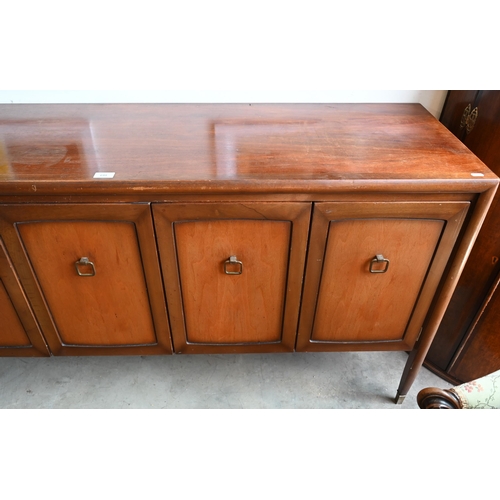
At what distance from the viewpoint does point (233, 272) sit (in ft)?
3.19

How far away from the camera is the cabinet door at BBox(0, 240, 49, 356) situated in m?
0.97

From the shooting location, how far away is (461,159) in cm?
92

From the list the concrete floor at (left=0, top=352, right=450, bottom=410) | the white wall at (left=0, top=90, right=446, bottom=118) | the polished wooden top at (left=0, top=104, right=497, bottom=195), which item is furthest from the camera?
the concrete floor at (left=0, top=352, right=450, bottom=410)

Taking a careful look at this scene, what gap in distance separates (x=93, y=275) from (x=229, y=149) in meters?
0.44

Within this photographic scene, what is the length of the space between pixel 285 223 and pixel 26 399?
1029 millimetres

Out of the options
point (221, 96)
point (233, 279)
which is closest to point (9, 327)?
point (233, 279)

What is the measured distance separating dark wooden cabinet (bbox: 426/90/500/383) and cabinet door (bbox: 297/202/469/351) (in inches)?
8.5

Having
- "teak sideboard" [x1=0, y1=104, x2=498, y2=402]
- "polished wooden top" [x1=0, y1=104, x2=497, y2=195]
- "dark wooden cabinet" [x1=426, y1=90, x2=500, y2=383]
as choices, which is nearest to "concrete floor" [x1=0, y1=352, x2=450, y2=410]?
"dark wooden cabinet" [x1=426, y1=90, x2=500, y2=383]

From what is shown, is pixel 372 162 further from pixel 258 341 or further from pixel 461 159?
pixel 258 341

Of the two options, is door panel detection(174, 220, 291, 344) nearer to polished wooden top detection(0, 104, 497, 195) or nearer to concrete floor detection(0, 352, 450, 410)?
polished wooden top detection(0, 104, 497, 195)

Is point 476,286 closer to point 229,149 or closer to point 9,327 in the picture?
point 229,149

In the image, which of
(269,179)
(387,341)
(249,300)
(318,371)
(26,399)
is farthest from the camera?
(318,371)

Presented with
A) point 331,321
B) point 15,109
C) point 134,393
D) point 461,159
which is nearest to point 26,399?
point 134,393

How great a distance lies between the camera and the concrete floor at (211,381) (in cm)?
129
